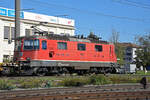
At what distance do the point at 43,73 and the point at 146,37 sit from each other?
1294 inches

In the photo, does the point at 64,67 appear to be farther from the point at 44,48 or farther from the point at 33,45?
the point at 33,45

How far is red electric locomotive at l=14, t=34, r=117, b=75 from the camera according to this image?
78.9 ft

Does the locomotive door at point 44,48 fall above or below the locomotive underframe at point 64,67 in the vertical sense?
above

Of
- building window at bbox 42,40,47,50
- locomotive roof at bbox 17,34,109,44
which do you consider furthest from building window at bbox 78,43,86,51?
building window at bbox 42,40,47,50

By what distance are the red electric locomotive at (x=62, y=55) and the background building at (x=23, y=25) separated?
12984mm

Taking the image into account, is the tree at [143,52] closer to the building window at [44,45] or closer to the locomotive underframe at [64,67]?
the locomotive underframe at [64,67]

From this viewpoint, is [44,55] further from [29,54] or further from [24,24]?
[24,24]

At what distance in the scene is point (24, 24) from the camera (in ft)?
148

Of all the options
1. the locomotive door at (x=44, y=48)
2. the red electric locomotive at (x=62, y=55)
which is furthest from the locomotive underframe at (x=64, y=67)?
the locomotive door at (x=44, y=48)

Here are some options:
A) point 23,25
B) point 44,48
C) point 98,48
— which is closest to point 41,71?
point 44,48

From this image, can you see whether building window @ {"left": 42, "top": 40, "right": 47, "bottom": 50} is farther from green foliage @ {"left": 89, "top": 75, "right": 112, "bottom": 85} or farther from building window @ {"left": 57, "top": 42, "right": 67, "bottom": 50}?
green foliage @ {"left": 89, "top": 75, "right": 112, "bottom": 85}

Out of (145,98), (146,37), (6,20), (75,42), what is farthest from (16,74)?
(146,37)

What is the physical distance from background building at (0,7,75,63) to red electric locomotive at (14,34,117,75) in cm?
1298

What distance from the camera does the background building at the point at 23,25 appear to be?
4200 cm
